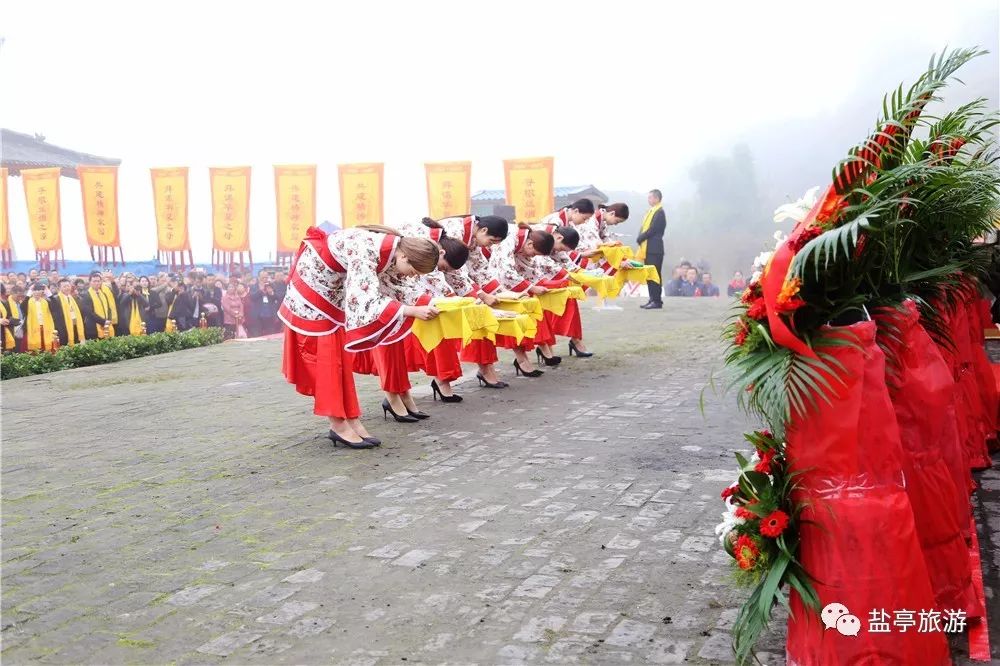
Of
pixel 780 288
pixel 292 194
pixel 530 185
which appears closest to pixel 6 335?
pixel 292 194

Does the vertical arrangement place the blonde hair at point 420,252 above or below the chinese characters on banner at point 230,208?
below

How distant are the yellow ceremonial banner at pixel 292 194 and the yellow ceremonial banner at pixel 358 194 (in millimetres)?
632

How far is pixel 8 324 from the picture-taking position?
13.4 meters

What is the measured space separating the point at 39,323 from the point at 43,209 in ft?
13.3

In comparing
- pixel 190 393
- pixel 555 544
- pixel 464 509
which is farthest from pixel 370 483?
pixel 190 393

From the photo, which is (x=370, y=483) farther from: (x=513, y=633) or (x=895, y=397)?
(x=895, y=397)

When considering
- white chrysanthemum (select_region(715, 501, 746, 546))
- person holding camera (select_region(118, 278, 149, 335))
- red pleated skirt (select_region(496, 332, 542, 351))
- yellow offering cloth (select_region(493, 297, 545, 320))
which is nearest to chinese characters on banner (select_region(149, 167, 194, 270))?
person holding camera (select_region(118, 278, 149, 335))

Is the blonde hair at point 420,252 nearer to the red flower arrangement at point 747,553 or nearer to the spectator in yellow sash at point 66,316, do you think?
the red flower arrangement at point 747,553

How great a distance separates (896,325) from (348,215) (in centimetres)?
1662

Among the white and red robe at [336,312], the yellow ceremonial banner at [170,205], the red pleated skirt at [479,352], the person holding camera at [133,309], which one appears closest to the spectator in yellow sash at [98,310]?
the person holding camera at [133,309]

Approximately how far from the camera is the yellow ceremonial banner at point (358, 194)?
739 inches

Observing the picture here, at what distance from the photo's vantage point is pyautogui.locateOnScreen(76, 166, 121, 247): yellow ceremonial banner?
684 inches

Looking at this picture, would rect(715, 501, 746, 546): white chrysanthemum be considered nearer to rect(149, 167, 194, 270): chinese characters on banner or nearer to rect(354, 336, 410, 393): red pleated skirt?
rect(354, 336, 410, 393): red pleated skirt

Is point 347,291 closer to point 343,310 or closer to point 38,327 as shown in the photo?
point 343,310
